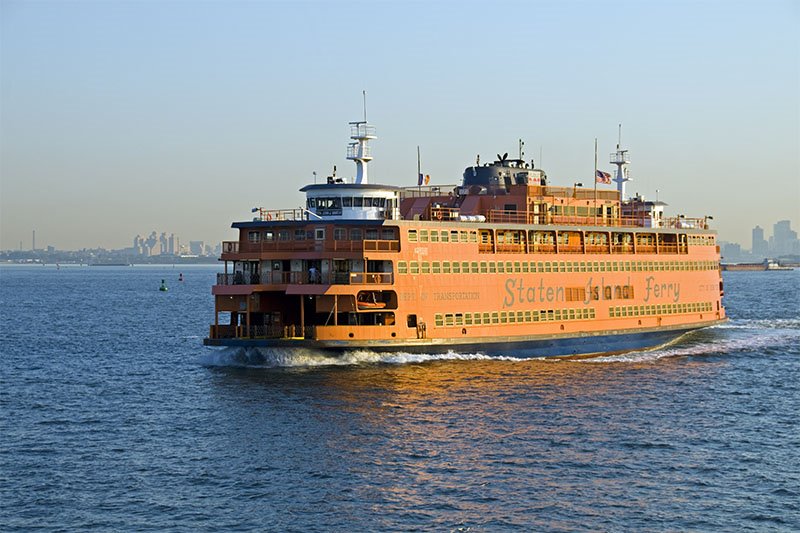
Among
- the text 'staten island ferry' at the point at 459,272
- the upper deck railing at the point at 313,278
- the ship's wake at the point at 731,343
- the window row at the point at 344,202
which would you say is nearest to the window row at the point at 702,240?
the text 'staten island ferry' at the point at 459,272

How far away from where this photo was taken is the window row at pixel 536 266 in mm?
54812

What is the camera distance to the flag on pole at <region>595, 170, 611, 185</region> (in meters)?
70.6

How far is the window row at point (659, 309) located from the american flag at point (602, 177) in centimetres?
909

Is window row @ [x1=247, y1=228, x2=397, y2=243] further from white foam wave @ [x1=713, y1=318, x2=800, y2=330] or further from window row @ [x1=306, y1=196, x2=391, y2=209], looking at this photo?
white foam wave @ [x1=713, y1=318, x2=800, y2=330]

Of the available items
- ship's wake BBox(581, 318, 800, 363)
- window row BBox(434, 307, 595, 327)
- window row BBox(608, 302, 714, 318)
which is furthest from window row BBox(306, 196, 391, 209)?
window row BBox(608, 302, 714, 318)

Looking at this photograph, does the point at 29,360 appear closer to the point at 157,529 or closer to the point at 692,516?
the point at 157,529

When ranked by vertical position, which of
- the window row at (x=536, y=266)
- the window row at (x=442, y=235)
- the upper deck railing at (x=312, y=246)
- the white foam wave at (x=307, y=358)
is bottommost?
the white foam wave at (x=307, y=358)

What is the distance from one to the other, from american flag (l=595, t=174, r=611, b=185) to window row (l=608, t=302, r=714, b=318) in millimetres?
9088

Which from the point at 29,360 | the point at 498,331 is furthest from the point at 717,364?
the point at 29,360

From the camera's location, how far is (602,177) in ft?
233

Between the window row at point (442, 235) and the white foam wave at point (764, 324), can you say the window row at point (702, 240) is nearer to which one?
the white foam wave at point (764, 324)

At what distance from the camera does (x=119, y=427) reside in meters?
39.6

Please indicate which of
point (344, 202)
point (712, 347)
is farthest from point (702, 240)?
point (344, 202)

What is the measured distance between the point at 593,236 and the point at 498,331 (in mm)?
12303
